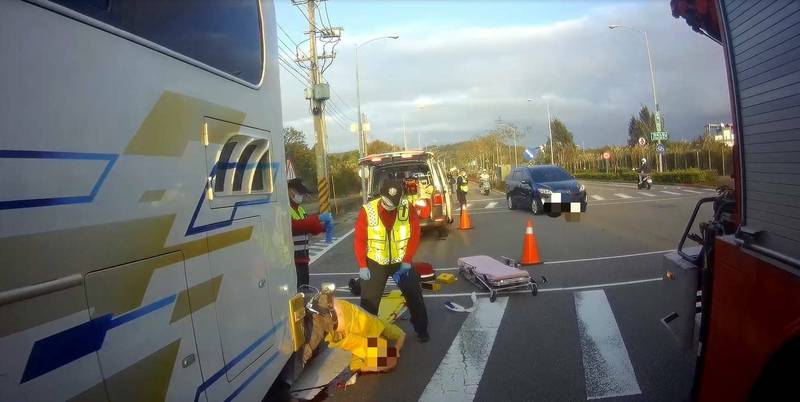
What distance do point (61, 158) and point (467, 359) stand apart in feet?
13.6

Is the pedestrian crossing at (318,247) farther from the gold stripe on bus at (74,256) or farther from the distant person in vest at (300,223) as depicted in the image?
the gold stripe on bus at (74,256)

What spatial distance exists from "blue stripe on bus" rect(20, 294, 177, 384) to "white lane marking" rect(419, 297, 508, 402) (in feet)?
9.59

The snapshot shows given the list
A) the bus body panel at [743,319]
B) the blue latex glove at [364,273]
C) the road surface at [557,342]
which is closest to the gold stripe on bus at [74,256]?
the bus body panel at [743,319]

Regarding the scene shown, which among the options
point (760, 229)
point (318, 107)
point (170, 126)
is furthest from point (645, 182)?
point (170, 126)

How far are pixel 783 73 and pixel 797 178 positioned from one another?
45cm

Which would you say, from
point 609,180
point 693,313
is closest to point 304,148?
point 609,180

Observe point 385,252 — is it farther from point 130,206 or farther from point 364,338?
point 130,206

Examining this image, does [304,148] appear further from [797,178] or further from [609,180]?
→ [797,178]

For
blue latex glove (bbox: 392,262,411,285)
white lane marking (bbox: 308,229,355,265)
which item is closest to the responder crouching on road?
blue latex glove (bbox: 392,262,411,285)

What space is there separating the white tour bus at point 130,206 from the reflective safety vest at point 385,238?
8.06ft

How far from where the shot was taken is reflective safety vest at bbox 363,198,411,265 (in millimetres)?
5551

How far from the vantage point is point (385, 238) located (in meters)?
5.56

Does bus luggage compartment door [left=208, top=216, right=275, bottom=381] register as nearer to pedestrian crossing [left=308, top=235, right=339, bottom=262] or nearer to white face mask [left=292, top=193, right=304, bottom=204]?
white face mask [left=292, top=193, right=304, bottom=204]

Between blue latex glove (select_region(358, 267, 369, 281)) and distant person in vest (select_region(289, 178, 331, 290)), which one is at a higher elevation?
distant person in vest (select_region(289, 178, 331, 290))
